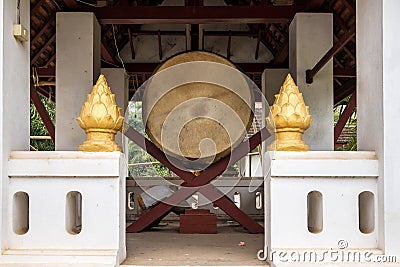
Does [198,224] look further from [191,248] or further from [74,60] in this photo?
[74,60]

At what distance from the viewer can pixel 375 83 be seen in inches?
157

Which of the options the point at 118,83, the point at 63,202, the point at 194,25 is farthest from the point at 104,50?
the point at 63,202

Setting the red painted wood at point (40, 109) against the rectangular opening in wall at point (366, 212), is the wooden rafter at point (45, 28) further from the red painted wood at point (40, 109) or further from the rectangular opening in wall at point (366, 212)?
the rectangular opening in wall at point (366, 212)

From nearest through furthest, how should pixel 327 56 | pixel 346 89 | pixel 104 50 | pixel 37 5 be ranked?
pixel 327 56 → pixel 37 5 → pixel 104 50 → pixel 346 89

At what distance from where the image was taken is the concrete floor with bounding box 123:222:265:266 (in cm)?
425

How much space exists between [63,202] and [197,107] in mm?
2891

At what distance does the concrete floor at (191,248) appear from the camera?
4.25 metres

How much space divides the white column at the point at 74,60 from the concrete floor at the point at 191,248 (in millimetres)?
1702

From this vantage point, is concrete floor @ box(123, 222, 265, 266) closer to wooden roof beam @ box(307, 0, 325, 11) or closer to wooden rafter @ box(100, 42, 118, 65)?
wooden roof beam @ box(307, 0, 325, 11)

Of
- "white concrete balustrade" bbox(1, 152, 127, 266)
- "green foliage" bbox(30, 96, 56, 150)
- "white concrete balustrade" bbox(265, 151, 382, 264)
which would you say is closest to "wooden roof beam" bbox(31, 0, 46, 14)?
"white concrete balustrade" bbox(1, 152, 127, 266)

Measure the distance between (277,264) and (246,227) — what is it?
2.37 m

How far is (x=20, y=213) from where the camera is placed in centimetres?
419
